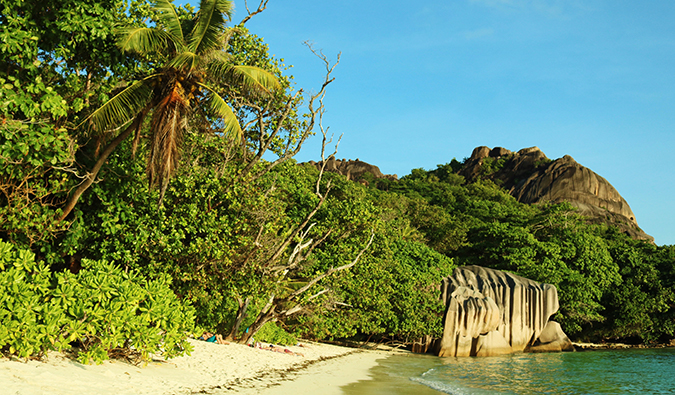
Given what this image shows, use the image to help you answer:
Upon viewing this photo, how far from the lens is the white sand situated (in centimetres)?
635

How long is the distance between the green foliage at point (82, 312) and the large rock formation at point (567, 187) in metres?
59.4

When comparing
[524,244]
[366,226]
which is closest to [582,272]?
[524,244]

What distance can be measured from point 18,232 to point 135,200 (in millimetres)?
2365

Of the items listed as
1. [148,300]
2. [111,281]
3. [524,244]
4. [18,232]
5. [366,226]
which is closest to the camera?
[111,281]

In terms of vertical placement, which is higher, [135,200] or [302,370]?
[135,200]

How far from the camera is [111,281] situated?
8047 mm

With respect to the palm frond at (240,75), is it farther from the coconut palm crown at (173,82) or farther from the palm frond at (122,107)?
the palm frond at (122,107)

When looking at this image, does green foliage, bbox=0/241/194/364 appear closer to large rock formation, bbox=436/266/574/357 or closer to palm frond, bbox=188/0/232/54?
palm frond, bbox=188/0/232/54

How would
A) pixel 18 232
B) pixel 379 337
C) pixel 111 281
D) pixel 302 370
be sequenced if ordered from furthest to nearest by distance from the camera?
pixel 379 337, pixel 302 370, pixel 18 232, pixel 111 281

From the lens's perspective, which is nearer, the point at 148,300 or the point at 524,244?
the point at 148,300

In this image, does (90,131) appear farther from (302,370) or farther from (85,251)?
(302,370)

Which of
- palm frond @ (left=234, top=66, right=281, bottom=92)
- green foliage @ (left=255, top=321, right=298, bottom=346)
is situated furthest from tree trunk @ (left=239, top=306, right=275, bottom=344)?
palm frond @ (left=234, top=66, right=281, bottom=92)

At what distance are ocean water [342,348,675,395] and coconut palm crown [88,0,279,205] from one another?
6489mm

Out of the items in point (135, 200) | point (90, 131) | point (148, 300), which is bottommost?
point (148, 300)
